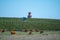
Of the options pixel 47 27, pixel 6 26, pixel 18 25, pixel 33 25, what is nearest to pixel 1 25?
pixel 6 26

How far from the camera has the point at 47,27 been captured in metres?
43.7

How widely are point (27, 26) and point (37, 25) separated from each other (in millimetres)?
3433

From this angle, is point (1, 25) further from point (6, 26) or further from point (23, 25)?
point (23, 25)

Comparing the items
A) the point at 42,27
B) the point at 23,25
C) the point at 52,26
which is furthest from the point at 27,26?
the point at 52,26

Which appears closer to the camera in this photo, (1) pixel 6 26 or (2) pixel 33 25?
(1) pixel 6 26

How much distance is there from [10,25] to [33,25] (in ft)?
21.5

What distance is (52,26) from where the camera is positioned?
44500 mm

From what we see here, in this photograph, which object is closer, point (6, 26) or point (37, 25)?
point (6, 26)

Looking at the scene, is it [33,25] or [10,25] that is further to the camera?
[33,25]

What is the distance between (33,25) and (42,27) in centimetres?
271

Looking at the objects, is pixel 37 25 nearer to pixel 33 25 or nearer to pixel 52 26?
pixel 33 25

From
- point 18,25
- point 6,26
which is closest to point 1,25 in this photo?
point 6,26

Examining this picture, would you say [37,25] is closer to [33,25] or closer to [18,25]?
[33,25]

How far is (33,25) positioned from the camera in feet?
148
